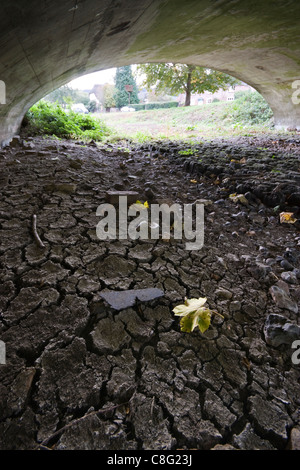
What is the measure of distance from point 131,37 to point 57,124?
3603mm

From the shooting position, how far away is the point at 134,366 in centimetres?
113

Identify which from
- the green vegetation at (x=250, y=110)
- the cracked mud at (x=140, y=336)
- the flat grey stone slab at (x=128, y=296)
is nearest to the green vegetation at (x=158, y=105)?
the green vegetation at (x=250, y=110)

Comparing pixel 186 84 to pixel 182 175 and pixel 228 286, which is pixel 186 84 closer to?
pixel 182 175

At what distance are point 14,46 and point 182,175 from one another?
7.96 feet

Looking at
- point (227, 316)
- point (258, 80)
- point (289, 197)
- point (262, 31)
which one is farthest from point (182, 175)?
point (258, 80)

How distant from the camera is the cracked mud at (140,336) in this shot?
3.07ft

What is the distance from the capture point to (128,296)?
1468mm

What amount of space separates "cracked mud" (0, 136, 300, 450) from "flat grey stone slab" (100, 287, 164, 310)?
20mm

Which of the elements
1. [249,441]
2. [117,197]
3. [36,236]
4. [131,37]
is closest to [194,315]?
[249,441]

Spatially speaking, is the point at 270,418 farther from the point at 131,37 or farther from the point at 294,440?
Answer: the point at 131,37

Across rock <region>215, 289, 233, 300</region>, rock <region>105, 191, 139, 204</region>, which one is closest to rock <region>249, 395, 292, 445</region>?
rock <region>215, 289, 233, 300</region>

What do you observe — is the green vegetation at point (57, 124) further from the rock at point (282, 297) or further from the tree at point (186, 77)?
the tree at point (186, 77)

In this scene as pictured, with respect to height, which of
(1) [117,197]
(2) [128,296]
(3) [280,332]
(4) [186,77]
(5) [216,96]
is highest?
(5) [216,96]

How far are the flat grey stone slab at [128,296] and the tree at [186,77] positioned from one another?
1842 cm
